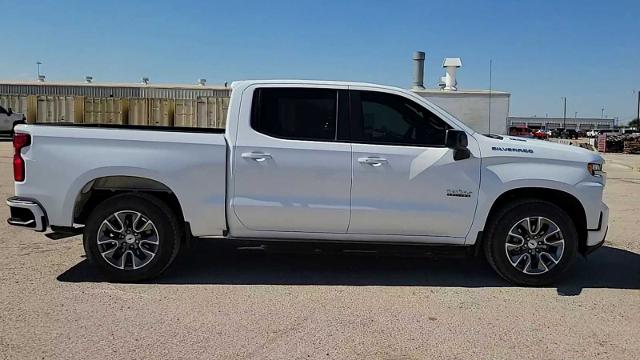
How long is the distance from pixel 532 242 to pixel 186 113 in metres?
28.4

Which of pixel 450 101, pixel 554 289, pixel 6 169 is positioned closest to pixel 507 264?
pixel 554 289

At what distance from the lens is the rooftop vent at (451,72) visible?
3212 cm

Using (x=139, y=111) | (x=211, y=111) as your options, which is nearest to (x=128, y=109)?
(x=139, y=111)

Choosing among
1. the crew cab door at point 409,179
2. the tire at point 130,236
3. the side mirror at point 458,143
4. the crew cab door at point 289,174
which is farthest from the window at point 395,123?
the tire at point 130,236

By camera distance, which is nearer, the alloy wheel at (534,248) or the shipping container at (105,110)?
the alloy wheel at (534,248)

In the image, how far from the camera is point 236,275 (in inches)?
235

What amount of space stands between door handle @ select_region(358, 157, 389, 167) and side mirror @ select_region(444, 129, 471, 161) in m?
0.64

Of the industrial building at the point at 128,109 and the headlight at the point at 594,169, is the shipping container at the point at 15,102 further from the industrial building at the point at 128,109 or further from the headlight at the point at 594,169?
the headlight at the point at 594,169

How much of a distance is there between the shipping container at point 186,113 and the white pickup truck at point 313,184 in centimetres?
2675

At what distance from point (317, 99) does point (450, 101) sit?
1038 inches

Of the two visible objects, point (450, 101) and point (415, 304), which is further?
point (450, 101)

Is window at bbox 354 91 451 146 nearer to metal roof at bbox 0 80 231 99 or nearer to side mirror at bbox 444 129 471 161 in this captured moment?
side mirror at bbox 444 129 471 161

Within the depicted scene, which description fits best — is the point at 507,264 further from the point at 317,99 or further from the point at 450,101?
the point at 450,101

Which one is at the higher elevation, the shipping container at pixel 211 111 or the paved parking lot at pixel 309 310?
the shipping container at pixel 211 111
